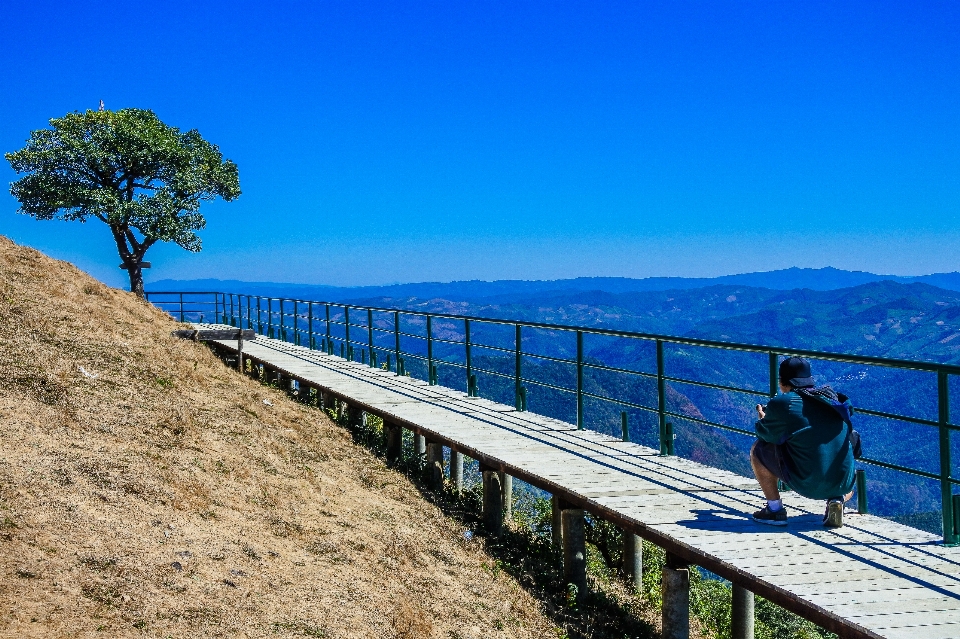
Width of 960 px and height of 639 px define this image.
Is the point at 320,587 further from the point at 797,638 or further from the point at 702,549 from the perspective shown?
the point at 797,638

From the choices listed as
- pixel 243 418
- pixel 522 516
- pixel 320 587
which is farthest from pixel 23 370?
pixel 522 516

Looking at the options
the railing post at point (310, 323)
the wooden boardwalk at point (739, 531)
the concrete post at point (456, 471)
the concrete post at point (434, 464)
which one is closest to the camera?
the wooden boardwalk at point (739, 531)

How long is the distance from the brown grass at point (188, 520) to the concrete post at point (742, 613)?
5.04ft

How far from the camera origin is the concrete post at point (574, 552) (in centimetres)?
835

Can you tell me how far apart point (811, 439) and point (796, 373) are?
18.3 inches

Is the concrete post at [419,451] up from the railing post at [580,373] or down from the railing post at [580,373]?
down

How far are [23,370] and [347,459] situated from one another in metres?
4.09

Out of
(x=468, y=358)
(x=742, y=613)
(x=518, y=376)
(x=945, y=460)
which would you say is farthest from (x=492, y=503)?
(x=945, y=460)

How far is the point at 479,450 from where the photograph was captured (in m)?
9.73

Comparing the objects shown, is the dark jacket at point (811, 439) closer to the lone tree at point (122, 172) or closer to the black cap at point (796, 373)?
the black cap at point (796, 373)

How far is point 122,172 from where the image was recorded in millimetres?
32312

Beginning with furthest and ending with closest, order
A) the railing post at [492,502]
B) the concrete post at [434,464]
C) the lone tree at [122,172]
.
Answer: the lone tree at [122,172], the concrete post at [434,464], the railing post at [492,502]

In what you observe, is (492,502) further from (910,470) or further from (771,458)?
(910,470)

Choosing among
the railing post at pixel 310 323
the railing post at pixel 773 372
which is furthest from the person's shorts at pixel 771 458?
the railing post at pixel 310 323
